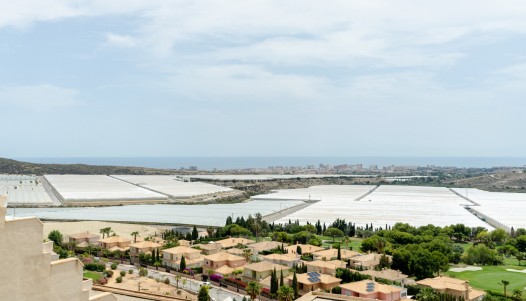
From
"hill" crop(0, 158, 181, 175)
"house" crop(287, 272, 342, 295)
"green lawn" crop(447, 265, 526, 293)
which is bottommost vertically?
"green lawn" crop(447, 265, 526, 293)

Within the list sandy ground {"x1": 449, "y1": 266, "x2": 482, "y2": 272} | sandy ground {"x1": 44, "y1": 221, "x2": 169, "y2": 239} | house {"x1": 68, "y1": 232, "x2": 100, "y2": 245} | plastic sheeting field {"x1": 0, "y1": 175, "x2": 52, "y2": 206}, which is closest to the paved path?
house {"x1": 68, "y1": 232, "x2": 100, "y2": 245}

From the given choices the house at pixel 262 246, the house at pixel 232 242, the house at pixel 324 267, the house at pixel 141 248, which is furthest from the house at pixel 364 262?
the house at pixel 141 248

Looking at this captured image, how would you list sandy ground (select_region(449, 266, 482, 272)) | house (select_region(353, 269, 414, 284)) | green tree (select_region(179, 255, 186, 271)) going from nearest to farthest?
house (select_region(353, 269, 414, 284)) < green tree (select_region(179, 255, 186, 271)) < sandy ground (select_region(449, 266, 482, 272))

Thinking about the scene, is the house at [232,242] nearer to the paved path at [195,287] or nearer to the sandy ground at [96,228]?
the paved path at [195,287]

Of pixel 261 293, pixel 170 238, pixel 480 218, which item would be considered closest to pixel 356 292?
pixel 261 293

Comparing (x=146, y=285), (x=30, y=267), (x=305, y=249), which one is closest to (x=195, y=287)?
(x=146, y=285)

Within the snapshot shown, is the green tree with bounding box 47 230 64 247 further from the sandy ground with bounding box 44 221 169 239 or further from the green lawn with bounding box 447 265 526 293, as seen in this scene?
the green lawn with bounding box 447 265 526 293
